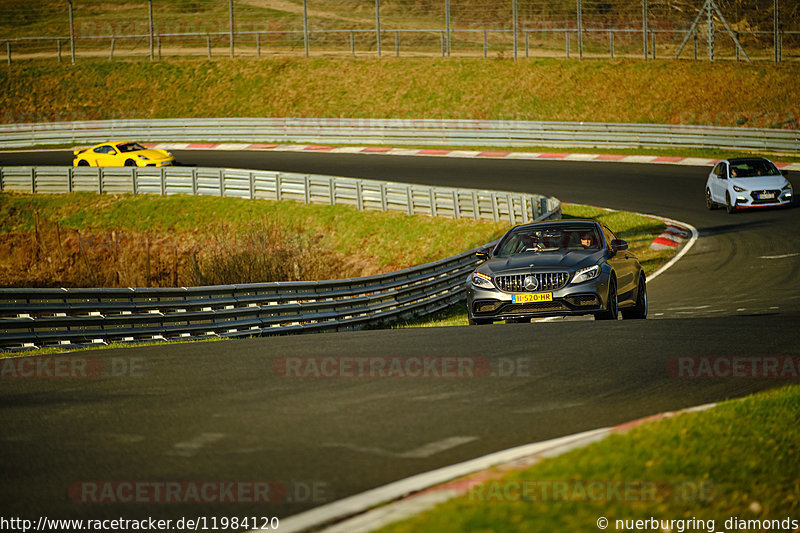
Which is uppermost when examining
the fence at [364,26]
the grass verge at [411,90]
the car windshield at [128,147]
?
the fence at [364,26]

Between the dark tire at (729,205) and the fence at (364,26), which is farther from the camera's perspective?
the fence at (364,26)

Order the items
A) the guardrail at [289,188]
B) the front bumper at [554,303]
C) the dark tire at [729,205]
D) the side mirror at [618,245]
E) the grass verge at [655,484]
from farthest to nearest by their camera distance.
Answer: the guardrail at [289,188] → the dark tire at [729,205] → the side mirror at [618,245] → the front bumper at [554,303] → the grass verge at [655,484]

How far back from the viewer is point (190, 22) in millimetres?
77250

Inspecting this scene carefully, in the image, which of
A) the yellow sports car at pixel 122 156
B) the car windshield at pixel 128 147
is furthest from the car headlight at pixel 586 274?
the car windshield at pixel 128 147

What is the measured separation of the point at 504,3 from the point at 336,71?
1082 inches

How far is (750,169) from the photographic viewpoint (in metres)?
28.3

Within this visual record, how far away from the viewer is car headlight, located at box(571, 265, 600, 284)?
1271cm

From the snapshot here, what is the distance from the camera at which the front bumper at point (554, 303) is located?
12.6 meters

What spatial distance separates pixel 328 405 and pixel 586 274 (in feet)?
19.7

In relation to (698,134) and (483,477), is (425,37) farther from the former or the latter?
(483,477)

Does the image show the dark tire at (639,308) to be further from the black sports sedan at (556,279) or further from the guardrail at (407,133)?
the guardrail at (407,133)

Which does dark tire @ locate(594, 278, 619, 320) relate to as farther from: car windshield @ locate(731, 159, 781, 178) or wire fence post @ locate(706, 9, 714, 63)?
wire fence post @ locate(706, 9, 714, 63)

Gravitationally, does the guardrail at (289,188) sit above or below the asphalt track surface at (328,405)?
above

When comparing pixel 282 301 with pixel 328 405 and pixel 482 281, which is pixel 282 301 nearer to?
pixel 482 281
